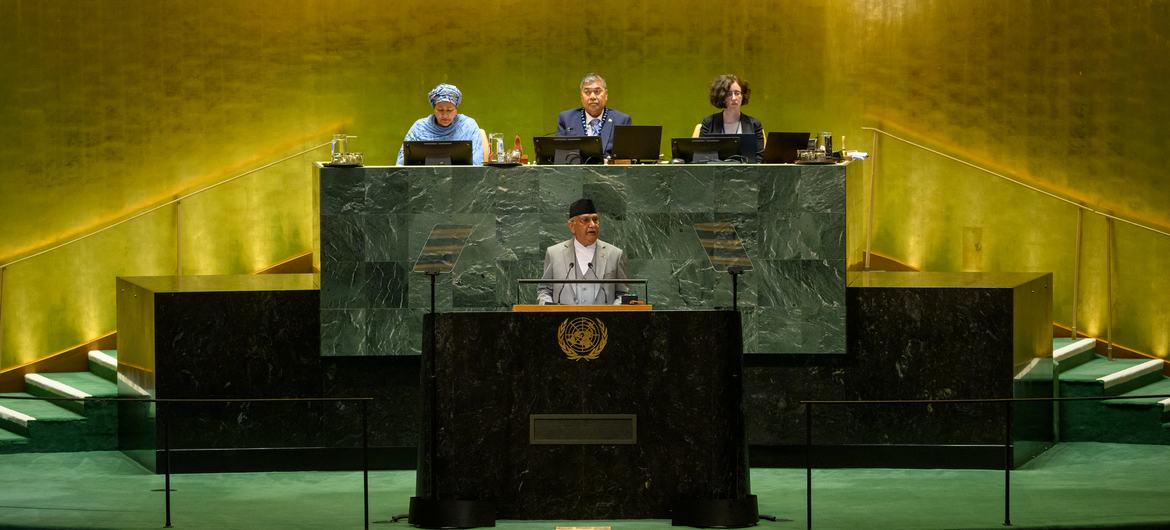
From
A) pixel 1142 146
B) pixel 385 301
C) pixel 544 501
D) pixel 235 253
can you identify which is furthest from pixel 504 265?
pixel 1142 146

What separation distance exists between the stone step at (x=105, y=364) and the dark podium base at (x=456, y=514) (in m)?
4.04

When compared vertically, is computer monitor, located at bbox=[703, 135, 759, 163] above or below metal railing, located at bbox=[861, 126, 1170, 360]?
above

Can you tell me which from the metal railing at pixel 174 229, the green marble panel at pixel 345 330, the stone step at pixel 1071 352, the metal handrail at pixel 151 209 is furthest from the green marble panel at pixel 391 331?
the stone step at pixel 1071 352

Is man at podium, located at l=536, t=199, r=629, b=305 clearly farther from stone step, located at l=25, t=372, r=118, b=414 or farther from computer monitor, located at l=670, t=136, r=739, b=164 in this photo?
stone step, located at l=25, t=372, r=118, b=414

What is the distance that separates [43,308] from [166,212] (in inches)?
42.5

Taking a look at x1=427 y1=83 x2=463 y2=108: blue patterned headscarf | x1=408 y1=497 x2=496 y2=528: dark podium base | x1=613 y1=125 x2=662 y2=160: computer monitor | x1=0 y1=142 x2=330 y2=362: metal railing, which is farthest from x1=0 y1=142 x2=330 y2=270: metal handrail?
x1=408 y1=497 x2=496 y2=528: dark podium base

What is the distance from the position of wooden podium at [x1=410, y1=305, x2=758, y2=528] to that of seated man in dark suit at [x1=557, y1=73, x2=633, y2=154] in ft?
9.51

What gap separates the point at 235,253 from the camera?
11.3 meters

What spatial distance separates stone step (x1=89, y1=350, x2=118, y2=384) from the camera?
10172 mm

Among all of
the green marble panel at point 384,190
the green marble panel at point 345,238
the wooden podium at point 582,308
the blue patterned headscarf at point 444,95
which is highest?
the blue patterned headscarf at point 444,95

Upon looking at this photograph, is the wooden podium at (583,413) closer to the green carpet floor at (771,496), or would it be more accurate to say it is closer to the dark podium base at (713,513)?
the dark podium base at (713,513)

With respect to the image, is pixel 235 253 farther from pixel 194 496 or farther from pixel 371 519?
pixel 371 519

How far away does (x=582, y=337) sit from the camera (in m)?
6.77

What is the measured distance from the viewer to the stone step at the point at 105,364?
10.2 meters
